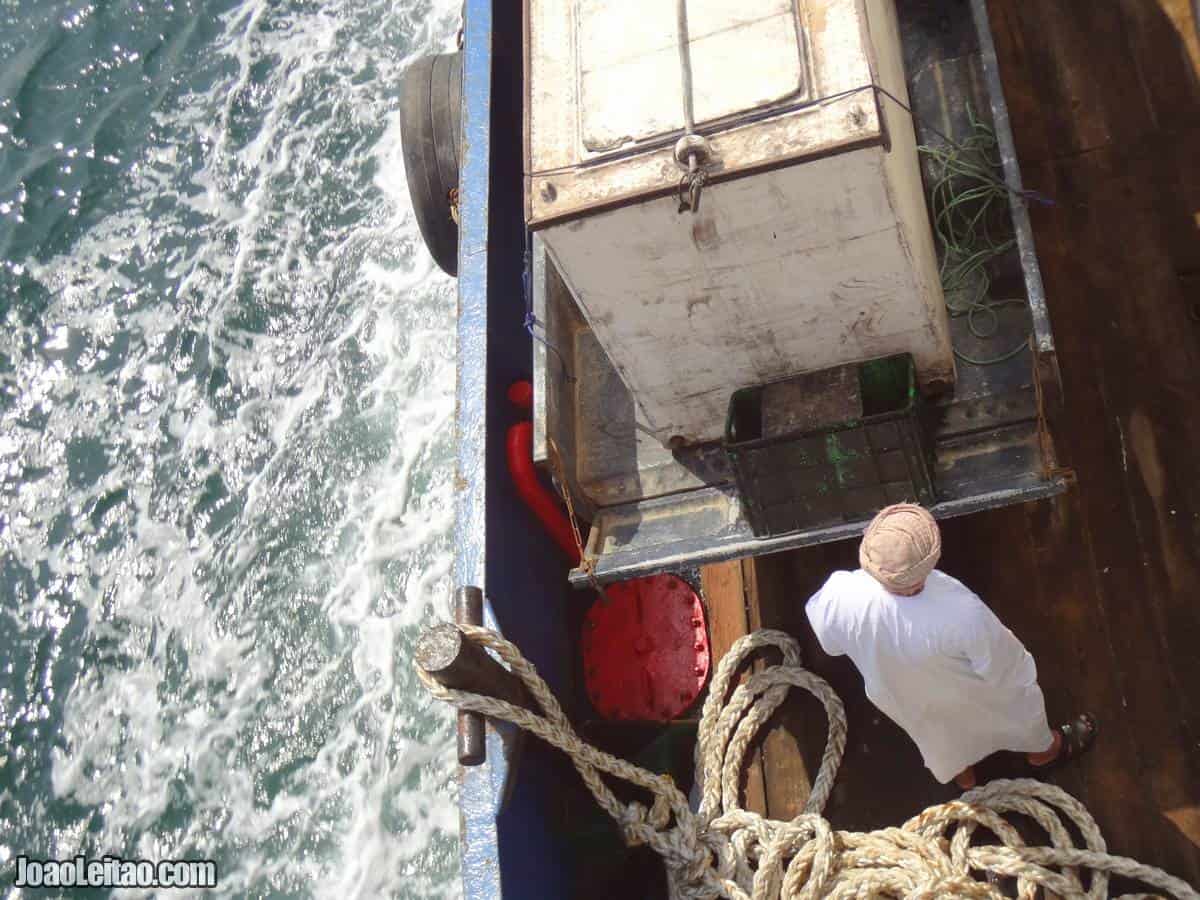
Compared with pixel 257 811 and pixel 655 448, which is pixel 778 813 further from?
pixel 257 811

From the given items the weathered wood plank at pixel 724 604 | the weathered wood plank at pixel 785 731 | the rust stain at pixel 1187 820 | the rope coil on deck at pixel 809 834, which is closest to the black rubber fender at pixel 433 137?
the weathered wood plank at pixel 724 604

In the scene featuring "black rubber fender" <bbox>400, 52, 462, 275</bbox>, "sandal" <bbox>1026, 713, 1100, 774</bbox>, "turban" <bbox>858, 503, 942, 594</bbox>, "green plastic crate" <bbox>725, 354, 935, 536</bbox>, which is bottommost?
"sandal" <bbox>1026, 713, 1100, 774</bbox>

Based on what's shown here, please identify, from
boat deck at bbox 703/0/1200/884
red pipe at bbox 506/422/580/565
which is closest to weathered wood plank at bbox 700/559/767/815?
boat deck at bbox 703/0/1200/884

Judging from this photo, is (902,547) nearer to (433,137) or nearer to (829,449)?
(829,449)

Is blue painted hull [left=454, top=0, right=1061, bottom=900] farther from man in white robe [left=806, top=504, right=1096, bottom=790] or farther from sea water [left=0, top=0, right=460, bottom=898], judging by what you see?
sea water [left=0, top=0, right=460, bottom=898]

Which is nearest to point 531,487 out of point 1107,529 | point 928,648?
point 928,648

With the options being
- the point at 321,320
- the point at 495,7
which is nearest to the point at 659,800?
the point at 495,7
